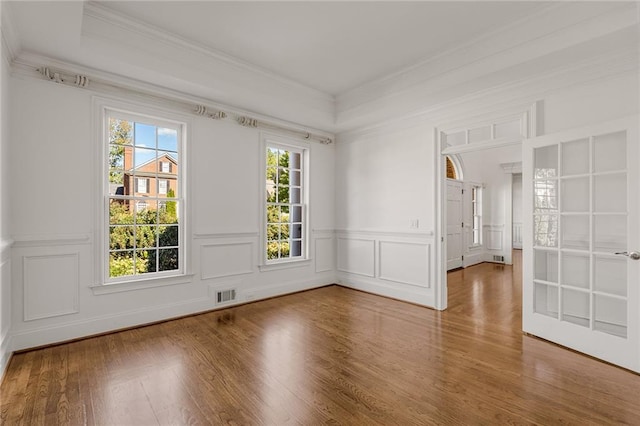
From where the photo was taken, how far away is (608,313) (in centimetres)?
289

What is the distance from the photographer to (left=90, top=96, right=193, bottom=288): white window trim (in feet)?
11.3

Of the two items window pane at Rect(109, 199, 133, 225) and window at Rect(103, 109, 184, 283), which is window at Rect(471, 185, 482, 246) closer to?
window at Rect(103, 109, 184, 283)

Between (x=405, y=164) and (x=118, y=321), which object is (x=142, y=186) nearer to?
(x=118, y=321)

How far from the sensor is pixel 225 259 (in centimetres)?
446

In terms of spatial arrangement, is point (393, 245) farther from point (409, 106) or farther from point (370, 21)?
point (370, 21)

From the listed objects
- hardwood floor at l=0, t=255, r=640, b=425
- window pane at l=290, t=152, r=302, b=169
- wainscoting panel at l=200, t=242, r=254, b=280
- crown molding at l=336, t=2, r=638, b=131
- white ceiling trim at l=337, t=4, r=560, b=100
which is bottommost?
hardwood floor at l=0, t=255, r=640, b=425


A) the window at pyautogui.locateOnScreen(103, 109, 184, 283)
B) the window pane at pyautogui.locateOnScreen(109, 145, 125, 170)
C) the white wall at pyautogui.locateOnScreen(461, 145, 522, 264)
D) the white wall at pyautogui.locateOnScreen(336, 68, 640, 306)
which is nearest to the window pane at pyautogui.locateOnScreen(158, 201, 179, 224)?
the window at pyautogui.locateOnScreen(103, 109, 184, 283)

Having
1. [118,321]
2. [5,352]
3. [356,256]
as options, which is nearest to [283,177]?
[356,256]

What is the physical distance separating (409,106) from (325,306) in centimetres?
305

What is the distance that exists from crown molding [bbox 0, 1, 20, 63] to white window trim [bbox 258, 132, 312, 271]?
275 cm

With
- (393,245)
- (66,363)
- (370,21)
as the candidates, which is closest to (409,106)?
(370,21)

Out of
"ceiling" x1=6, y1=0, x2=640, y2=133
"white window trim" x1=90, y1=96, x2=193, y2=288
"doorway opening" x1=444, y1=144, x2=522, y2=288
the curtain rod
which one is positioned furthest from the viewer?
"doorway opening" x1=444, y1=144, x2=522, y2=288

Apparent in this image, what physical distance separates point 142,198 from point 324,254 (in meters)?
3.14

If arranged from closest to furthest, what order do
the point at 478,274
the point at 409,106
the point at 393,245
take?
1. the point at 409,106
2. the point at 393,245
3. the point at 478,274
